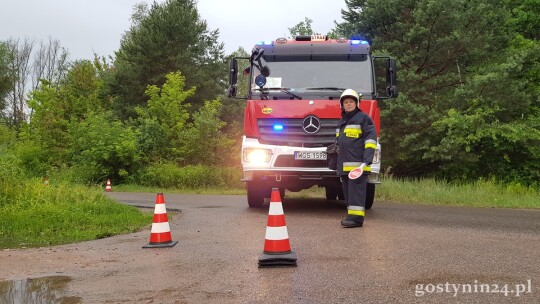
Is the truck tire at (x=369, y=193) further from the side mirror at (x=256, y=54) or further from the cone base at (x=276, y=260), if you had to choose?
the cone base at (x=276, y=260)

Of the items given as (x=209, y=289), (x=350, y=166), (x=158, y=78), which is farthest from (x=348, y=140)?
(x=158, y=78)

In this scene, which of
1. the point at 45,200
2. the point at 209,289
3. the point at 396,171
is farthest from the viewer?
the point at 396,171

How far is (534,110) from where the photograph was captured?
18.3 meters

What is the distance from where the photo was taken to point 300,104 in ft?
28.6

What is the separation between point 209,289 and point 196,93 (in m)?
30.4

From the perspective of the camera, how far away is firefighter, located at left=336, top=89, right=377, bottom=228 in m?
7.01

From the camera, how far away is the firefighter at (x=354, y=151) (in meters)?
7.01

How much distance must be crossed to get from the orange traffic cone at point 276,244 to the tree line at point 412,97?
1300 centimetres

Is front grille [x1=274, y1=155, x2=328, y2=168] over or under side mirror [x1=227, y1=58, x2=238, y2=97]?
under

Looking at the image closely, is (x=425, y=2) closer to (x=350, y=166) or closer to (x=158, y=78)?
(x=350, y=166)

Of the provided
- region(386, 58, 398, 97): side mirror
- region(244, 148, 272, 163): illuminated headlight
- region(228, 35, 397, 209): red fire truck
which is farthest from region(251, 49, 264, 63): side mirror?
region(386, 58, 398, 97): side mirror

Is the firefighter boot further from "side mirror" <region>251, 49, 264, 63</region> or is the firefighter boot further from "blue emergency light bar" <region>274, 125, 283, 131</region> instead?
"side mirror" <region>251, 49, 264, 63</region>

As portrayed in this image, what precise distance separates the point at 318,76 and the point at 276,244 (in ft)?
16.4

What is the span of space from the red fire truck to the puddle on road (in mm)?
4703
